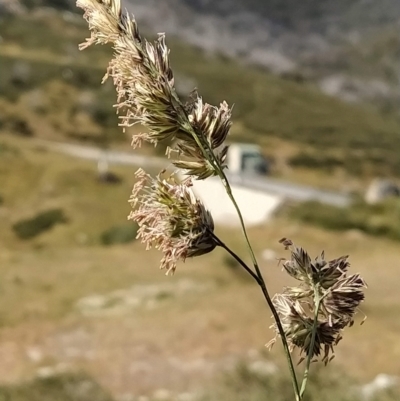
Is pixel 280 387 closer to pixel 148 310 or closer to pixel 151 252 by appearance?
pixel 148 310

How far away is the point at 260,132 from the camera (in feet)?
215

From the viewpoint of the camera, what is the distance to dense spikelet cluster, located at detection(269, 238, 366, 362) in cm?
131

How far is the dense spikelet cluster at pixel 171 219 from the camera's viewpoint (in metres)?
1.24

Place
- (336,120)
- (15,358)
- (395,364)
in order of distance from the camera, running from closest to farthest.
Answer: (395,364) → (15,358) → (336,120)

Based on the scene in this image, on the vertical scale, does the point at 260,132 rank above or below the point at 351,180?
above

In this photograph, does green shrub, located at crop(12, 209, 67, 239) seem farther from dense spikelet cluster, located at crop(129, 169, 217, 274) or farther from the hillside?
dense spikelet cluster, located at crop(129, 169, 217, 274)

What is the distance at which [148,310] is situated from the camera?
1515 centimetres

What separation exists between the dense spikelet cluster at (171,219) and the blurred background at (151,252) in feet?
0.94

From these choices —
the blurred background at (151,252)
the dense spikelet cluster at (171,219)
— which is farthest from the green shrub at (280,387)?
the dense spikelet cluster at (171,219)

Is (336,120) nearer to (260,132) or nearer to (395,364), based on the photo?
(260,132)

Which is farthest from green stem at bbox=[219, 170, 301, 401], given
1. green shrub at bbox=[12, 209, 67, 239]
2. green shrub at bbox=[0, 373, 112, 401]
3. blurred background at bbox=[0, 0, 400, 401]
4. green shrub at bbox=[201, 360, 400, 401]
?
green shrub at bbox=[12, 209, 67, 239]

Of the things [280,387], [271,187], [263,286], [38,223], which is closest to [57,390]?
[280,387]

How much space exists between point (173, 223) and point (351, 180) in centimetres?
5480

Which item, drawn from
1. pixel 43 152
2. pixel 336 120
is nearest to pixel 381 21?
pixel 336 120
